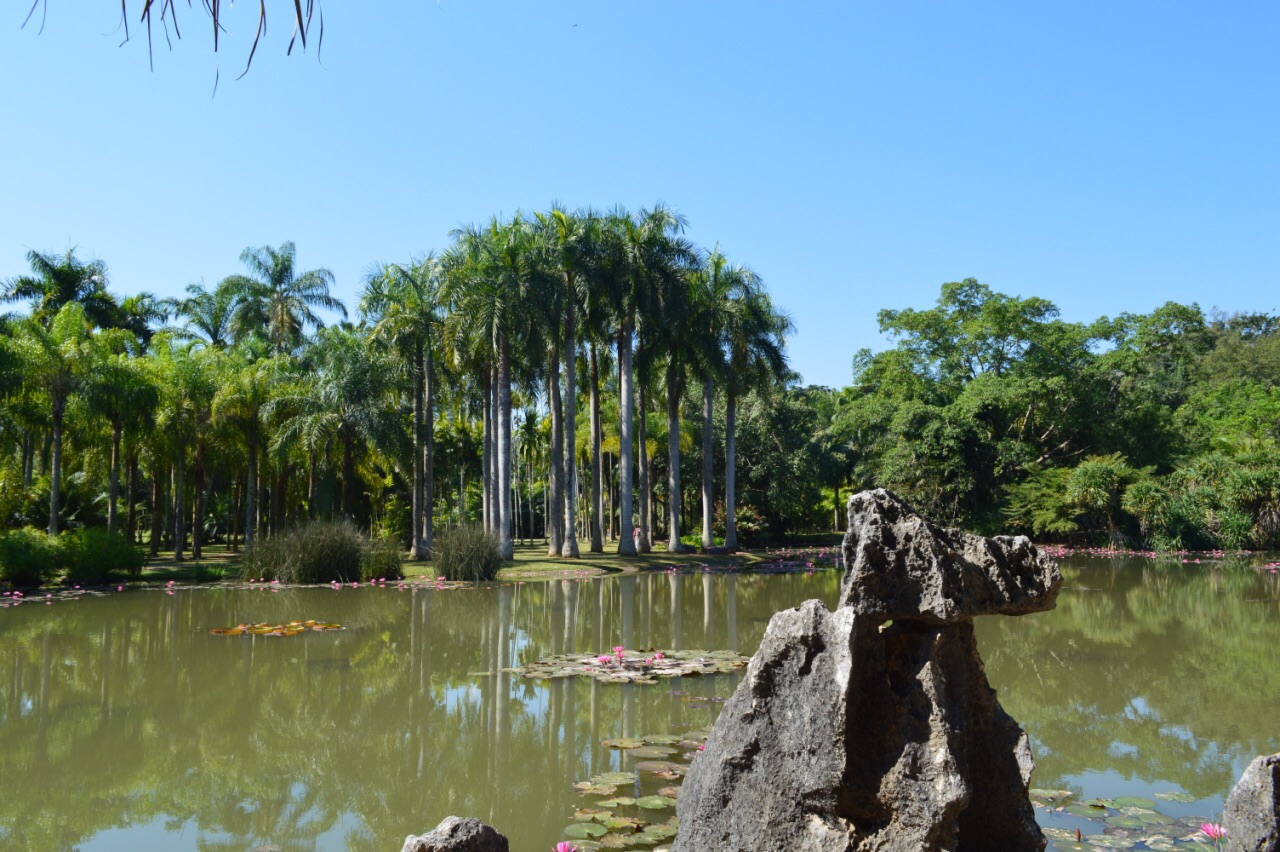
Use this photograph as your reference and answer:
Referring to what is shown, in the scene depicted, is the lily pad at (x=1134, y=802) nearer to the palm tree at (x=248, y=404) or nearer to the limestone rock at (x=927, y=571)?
the limestone rock at (x=927, y=571)

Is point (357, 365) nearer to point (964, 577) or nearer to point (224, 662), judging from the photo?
point (224, 662)

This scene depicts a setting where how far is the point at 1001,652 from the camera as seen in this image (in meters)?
12.1

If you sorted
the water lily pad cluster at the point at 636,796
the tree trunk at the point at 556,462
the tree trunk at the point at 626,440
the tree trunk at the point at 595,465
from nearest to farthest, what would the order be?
the water lily pad cluster at the point at 636,796, the tree trunk at the point at 556,462, the tree trunk at the point at 626,440, the tree trunk at the point at 595,465

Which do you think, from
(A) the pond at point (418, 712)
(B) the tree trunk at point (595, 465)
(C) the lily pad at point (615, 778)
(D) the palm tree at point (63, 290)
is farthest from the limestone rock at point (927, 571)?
→ (D) the palm tree at point (63, 290)

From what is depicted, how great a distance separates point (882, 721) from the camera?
4.29 meters

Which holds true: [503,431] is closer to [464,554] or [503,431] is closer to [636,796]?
[464,554]

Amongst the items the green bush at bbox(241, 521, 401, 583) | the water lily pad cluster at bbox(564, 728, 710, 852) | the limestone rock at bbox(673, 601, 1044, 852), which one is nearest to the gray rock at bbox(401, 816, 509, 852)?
→ the limestone rock at bbox(673, 601, 1044, 852)

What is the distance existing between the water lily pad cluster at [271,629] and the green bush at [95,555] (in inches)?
359

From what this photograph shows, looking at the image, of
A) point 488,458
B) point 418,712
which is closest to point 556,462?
point 488,458

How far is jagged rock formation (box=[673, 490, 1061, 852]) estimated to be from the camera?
408 centimetres

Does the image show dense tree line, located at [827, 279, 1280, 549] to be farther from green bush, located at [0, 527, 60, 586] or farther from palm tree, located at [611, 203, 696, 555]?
green bush, located at [0, 527, 60, 586]

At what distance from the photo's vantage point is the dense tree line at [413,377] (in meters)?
26.7

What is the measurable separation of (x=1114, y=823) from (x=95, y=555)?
22279 millimetres

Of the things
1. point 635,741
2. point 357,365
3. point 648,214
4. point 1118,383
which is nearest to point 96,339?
point 357,365
